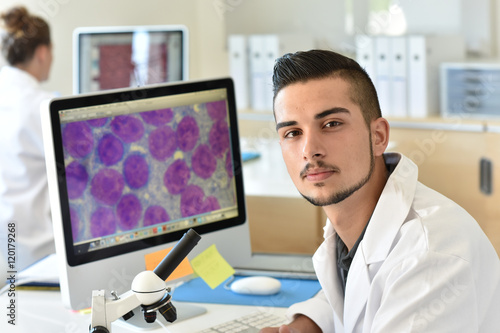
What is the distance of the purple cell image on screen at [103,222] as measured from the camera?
4.49 ft

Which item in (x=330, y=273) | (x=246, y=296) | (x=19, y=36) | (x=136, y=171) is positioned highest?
(x=19, y=36)

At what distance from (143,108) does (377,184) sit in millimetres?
534

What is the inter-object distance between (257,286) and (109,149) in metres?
0.47

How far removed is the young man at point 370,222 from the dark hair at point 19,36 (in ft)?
5.63

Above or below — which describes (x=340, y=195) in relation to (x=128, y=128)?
below

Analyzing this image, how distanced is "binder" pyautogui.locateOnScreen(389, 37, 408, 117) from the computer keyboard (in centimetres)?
219

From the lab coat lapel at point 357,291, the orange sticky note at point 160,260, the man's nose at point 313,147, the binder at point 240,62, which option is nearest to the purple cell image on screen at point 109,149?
the orange sticky note at point 160,260

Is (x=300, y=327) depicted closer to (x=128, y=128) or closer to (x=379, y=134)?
(x=379, y=134)

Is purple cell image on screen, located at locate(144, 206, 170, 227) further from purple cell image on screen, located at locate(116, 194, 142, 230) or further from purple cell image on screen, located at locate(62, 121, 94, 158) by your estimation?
purple cell image on screen, located at locate(62, 121, 94, 158)

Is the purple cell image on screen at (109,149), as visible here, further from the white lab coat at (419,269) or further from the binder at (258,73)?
the binder at (258,73)

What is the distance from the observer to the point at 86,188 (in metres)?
1.36

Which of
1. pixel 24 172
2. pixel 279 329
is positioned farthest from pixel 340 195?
pixel 24 172

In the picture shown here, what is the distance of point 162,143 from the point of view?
1469mm

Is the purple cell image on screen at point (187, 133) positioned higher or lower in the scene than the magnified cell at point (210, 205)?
higher
